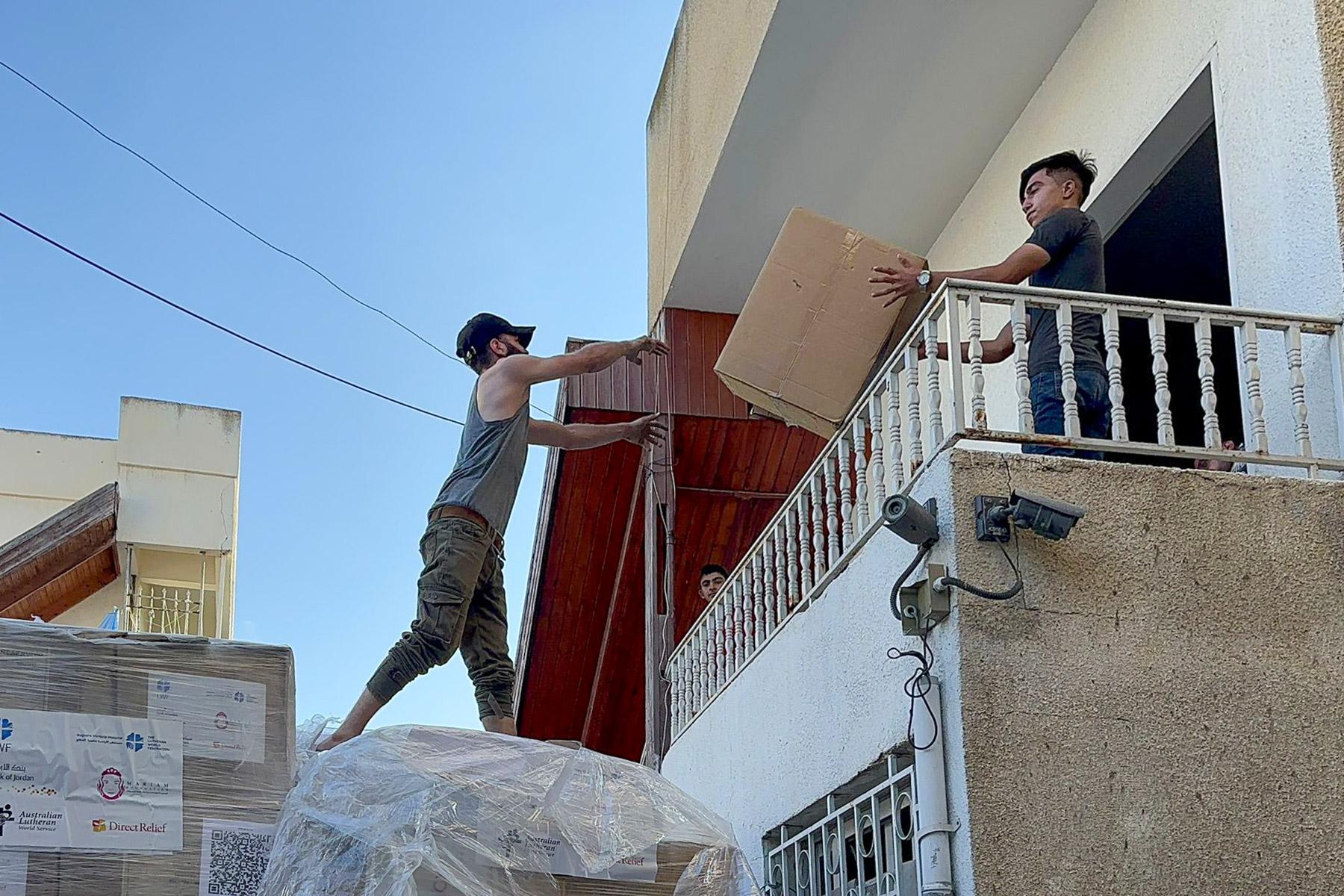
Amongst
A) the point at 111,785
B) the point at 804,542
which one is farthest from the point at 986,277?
the point at 111,785

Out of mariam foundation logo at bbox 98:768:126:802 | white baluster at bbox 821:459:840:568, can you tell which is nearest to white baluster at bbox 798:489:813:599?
white baluster at bbox 821:459:840:568

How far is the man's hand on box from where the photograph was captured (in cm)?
553

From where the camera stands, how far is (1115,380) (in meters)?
4.86

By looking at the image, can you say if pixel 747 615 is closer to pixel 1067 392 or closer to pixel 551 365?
pixel 551 365

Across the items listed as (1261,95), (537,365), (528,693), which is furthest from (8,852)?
(528,693)

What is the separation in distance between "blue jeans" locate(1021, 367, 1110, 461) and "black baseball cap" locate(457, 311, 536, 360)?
2.01 m

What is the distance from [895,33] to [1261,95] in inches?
95.2

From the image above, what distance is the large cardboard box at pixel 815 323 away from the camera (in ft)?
20.1

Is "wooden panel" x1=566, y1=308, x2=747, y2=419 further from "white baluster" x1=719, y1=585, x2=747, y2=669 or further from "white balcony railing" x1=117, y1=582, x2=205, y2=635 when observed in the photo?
"white balcony railing" x1=117, y1=582, x2=205, y2=635

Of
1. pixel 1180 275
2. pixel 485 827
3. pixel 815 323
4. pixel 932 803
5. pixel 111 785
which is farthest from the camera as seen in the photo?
pixel 1180 275

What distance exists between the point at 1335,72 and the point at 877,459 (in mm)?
1941

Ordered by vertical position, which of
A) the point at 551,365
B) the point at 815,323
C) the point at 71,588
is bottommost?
the point at 551,365

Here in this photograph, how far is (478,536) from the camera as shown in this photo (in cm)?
571

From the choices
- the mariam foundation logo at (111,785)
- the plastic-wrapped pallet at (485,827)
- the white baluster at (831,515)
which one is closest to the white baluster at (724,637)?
the white baluster at (831,515)
